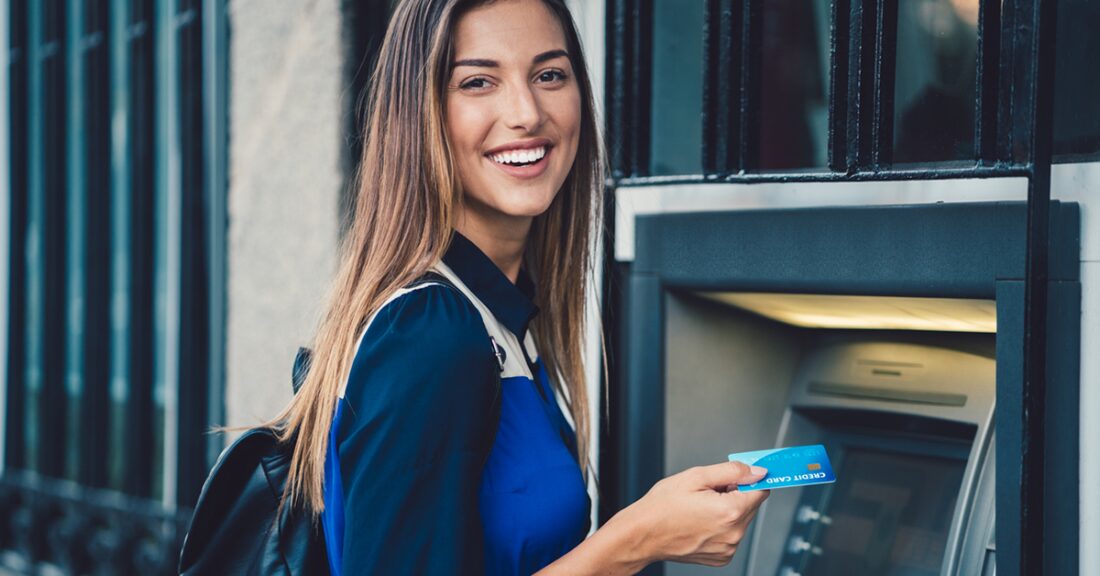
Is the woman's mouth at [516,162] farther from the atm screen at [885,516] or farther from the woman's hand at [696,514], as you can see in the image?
the atm screen at [885,516]

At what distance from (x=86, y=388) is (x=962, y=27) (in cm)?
324

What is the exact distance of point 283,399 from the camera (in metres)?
3.06

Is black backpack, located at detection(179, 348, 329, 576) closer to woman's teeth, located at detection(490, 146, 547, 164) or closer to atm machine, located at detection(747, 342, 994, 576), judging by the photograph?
woman's teeth, located at detection(490, 146, 547, 164)

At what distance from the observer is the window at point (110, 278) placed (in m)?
3.49

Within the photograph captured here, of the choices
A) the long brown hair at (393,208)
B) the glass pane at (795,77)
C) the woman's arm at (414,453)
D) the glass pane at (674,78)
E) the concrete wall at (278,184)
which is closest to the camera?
the woman's arm at (414,453)

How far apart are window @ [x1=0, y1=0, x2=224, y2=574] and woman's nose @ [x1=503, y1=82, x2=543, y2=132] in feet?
6.36

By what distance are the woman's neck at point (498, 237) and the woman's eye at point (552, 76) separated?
0.74 feet

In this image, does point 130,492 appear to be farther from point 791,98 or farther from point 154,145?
point 791,98

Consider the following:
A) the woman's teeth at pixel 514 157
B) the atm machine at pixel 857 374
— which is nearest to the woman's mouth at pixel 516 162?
the woman's teeth at pixel 514 157

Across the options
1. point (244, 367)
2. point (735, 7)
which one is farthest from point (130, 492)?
point (735, 7)

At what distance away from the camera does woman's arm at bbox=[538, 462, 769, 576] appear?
4.64 ft

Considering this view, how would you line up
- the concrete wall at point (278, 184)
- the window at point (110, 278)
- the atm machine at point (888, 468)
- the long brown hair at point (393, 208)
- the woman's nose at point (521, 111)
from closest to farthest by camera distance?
the long brown hair at point (393, 208) < the woman's nose at point (521, 111) < the atm machine at point (888, 468) < the concrete wall at point (278, 184) < the window at point (110, 278)

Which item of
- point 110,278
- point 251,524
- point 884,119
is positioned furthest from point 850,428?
point 110,278

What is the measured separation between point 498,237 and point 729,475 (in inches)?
21.7
